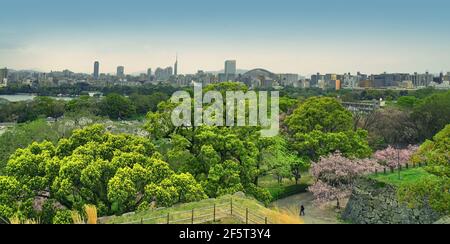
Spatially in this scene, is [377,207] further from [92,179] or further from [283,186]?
[92,179]

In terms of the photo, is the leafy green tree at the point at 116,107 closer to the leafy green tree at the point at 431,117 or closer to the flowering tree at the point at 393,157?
the leafy green tree at the point at 431,117

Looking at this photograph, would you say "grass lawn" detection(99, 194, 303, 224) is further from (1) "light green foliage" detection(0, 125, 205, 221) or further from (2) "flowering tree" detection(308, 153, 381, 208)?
(2) "flowering tree" detection(308, 153, 381, 208)

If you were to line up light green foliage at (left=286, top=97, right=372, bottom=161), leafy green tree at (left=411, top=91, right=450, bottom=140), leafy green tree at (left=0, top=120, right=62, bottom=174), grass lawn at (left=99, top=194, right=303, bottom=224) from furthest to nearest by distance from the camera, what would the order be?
leafy green tree at (left=411, top=91, right=450, bottom=140), light green foliage at (left=286, top=97, right=372, bottom=161), leafy green tree at (left=0, top=120, right=62, bottom=174), grass lawn at (left=99, top=194, right=303, bottom=224)

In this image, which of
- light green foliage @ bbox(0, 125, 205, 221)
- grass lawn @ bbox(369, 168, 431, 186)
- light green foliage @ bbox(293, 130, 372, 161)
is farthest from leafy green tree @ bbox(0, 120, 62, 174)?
grass lawn @ bbox(369, 168, 431, 186)

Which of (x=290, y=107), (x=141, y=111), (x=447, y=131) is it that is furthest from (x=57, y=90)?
(x=447, y=131)

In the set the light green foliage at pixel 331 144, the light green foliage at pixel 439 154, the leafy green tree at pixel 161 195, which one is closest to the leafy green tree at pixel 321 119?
the light green foliage at pixel 331 144

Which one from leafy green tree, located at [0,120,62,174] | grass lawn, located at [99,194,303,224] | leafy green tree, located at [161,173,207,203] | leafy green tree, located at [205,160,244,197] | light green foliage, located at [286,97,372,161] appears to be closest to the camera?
grass lawn, located at [99,194,303,224]
